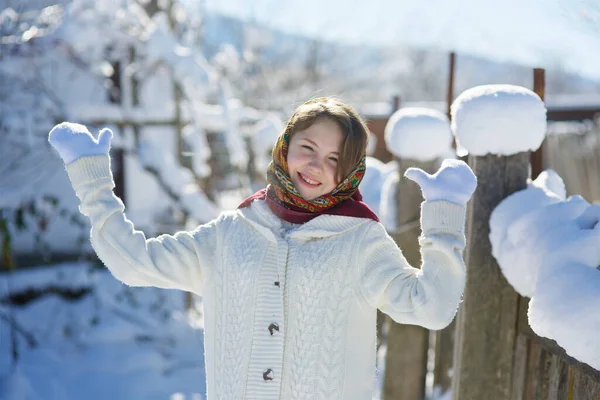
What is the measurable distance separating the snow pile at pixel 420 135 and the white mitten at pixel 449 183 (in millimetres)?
1081

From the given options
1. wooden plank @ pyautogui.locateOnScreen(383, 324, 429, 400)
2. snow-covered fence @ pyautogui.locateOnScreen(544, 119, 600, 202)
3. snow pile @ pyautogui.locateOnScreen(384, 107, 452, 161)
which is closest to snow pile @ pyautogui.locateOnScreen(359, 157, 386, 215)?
snow pile @ pyautogui.locateOnScreen(384, 107, 452, 161)

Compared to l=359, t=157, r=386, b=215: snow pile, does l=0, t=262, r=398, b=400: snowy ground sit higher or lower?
lower

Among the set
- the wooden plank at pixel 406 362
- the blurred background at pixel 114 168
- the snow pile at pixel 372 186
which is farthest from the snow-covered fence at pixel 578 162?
the wooden plank at pixel 406 362

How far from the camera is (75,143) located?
61.9 inches

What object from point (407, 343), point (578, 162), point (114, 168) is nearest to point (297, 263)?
point (407, 343)

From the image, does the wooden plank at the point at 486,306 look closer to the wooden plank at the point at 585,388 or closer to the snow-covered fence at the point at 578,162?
the wooden plank at the point at 585,388

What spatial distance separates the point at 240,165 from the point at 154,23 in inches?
58.3

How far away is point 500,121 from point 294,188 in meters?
0.66

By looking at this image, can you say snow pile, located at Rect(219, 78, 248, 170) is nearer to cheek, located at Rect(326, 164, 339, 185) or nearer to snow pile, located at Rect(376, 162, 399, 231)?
snow pile, located at Rect(376, 162, 399, 231)

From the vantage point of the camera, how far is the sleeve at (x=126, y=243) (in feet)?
5.15

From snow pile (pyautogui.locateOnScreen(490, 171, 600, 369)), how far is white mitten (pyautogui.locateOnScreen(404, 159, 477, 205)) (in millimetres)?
280

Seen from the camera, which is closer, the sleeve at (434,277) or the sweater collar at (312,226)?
the sleeve at (434,277)

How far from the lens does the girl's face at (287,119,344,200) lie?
1.58 meters

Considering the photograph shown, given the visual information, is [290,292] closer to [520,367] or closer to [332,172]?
[332,172]
